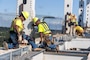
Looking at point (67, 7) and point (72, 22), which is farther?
point (67, 7)

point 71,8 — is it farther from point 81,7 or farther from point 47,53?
point 81,7

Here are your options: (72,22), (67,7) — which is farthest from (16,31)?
(67,7)

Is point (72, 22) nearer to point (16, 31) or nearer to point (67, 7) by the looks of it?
point (67, 7)

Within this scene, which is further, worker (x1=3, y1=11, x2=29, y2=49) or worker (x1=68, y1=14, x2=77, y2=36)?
worker (x1=68, y1=14, x2=77, y2=36)

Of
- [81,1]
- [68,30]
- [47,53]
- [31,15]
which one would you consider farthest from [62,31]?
[81,1]

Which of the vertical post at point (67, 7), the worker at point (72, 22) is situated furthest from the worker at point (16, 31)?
the vertical post at point (67, 7)

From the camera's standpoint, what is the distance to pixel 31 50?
23.5 feet

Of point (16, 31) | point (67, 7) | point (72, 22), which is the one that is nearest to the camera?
point (16, 31)

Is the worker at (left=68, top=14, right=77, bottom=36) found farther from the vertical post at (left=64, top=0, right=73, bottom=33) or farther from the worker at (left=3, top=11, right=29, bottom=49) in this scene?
the worker at (left=3, top=11, right=29, bottom=49)

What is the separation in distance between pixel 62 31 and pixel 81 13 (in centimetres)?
1395

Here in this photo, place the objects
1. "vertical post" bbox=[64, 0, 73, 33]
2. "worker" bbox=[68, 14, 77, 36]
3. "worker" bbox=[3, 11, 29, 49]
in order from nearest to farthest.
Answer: "worker" bbox=[3, 11, 29, 49] < "worker" bbox=[68, 14, 77, 36] < "vertical post" bbox=[64, 0, 73, 33]

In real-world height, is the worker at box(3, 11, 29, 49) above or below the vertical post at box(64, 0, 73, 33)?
below

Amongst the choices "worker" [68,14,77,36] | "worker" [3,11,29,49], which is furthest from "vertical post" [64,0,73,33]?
"worker" [3,11,29,49]

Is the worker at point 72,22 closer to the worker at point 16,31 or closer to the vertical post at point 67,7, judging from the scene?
the vertical post at point 67,7
